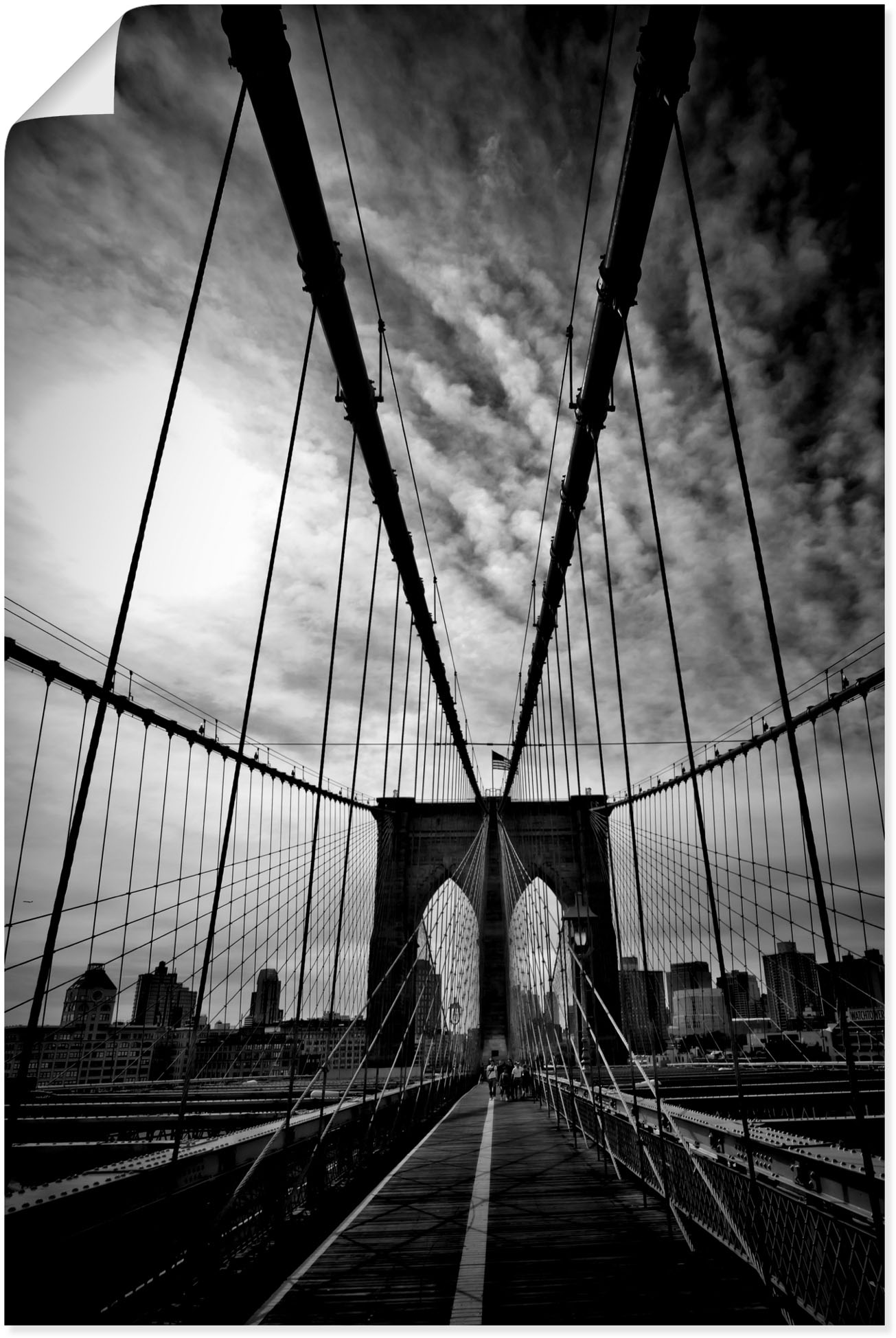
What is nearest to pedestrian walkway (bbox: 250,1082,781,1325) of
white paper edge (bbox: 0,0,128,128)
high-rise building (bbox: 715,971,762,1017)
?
white paper edge (bbox: 0,0,128,128)

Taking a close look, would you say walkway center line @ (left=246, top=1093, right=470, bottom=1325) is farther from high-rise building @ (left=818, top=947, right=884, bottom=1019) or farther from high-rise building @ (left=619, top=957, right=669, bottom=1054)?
high-rise building @ (left=619, top=957, right=669, bottom=1054)

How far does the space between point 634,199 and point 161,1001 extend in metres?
9.50

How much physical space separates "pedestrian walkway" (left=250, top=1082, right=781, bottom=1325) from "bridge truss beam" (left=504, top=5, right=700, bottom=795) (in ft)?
15.2

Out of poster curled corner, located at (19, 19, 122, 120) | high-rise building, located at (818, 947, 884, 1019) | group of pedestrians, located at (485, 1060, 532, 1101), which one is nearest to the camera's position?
poster curled corner, located at (19, 19, 122, 120)

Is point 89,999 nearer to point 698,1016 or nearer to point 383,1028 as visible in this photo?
point 383,1028

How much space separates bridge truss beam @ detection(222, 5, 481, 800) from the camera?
3.08m

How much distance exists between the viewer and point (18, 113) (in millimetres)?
3203

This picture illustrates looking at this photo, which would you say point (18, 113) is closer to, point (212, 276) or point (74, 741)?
point (212, 276)

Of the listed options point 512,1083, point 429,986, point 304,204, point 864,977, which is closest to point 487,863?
point 512,1083

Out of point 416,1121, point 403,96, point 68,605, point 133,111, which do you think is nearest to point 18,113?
point 133,111

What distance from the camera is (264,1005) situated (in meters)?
11.0

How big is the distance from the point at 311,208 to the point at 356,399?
1.92m

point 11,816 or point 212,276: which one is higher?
point 212,276

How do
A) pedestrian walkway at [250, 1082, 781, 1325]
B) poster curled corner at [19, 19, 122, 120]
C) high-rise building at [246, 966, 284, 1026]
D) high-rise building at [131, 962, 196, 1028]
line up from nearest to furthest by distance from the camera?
1. pedestrian walkway at [250, 1082, 781, 1325]
2. poster curled corner at [19, 19, 122, 120]
3. high-rise building at [131, 962, 196, 1028]
4. high-rise building at [246, 966, 284, 1026]
